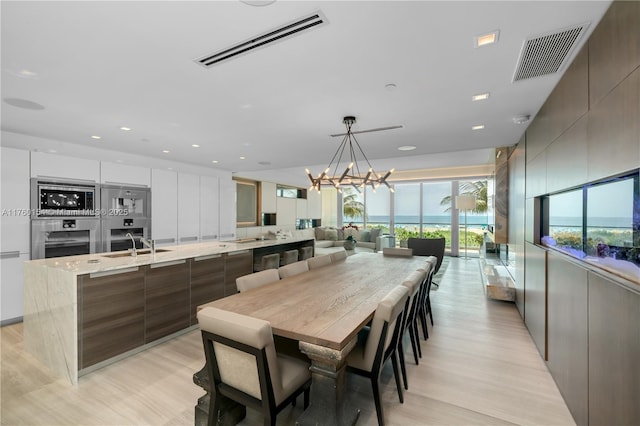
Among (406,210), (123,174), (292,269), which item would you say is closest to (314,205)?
(406,210)

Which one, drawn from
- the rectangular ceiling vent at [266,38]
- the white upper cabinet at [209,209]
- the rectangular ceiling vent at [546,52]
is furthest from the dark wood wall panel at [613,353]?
the white upper cabinet at [209,209]

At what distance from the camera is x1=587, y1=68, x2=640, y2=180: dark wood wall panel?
1.26 m

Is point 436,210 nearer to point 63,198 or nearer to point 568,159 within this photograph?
point 568,159

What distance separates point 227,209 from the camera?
644 cm

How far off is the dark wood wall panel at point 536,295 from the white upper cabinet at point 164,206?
18.1 feet

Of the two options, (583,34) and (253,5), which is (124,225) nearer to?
(253,5)

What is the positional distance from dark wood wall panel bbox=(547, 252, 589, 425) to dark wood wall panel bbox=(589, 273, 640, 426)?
12 cm

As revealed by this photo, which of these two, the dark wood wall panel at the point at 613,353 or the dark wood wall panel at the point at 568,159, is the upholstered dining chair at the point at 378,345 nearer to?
the dark wood wall panel at the point at 613,353

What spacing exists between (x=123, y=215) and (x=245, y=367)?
411 cm

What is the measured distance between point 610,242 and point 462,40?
1.44 metres

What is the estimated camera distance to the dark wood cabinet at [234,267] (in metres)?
3.85

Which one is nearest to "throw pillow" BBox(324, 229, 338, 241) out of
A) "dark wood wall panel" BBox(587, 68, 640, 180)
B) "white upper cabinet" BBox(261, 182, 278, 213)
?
"white upper cabinet" BBox(261, 182, 278, 213)

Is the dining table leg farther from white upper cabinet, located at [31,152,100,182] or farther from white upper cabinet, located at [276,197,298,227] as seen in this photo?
white upper cabinet, located at [276,197,298,227]

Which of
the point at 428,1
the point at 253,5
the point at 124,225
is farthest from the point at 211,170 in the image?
the point at 428,1
